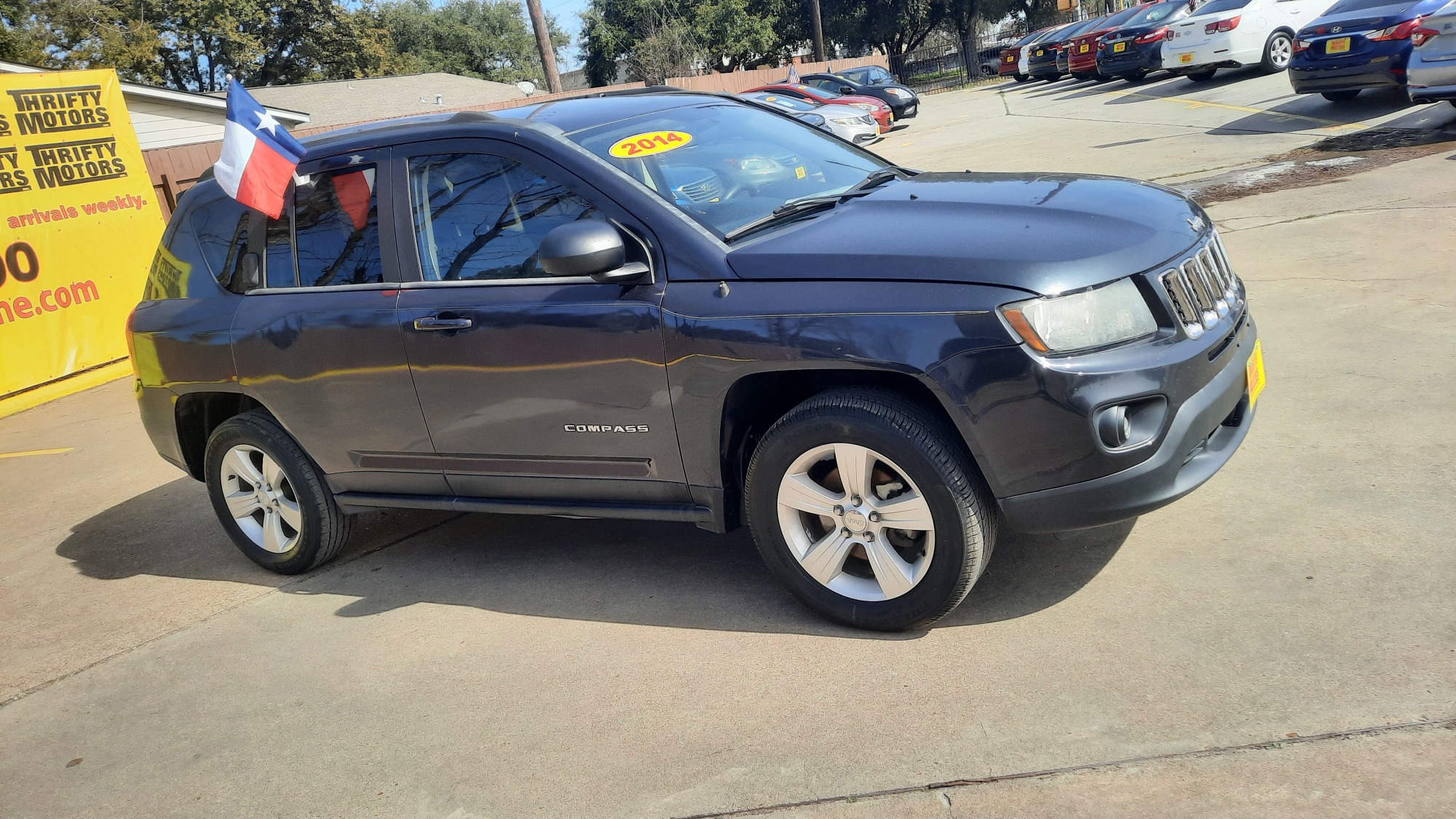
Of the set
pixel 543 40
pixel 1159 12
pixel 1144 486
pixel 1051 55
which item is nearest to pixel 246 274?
pixel 1144 486

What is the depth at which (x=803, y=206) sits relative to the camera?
3984mm

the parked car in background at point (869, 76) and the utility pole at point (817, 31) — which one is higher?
the utility pole at point (817, 31)

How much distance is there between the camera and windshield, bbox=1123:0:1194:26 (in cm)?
2192

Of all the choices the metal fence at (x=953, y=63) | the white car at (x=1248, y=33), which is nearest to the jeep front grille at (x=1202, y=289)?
the white car at (x=1248, y=33)

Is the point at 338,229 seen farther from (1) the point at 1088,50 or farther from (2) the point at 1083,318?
(1) the point at 1088,50

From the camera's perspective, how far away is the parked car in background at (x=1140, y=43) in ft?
68.4

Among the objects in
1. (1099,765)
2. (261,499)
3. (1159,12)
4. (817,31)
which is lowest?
(1099,765)

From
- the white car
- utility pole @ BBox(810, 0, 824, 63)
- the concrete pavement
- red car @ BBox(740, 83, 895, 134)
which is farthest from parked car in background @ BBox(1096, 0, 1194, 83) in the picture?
utility pole @ BBox(810, 0, 824, 63)

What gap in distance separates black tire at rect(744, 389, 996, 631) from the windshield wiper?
664 millimetres

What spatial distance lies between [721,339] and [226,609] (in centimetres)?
285

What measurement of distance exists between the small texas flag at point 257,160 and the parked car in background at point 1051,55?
25.9 metres

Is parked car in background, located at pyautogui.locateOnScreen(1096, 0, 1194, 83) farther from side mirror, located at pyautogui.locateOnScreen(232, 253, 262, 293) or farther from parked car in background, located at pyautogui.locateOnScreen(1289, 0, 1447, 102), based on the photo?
side mirror, located at pyautogui.locateOnScreen(232, 253, 262, 293)

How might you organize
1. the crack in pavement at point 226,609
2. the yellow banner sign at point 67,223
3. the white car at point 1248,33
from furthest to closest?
the white car at point 1248,33 → the yellow banner sign at point 67,223 → the crack in pavement at point 226,609

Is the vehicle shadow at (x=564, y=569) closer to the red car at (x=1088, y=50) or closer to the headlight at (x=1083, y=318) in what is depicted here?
the headlight at (x=1083, y=318)
